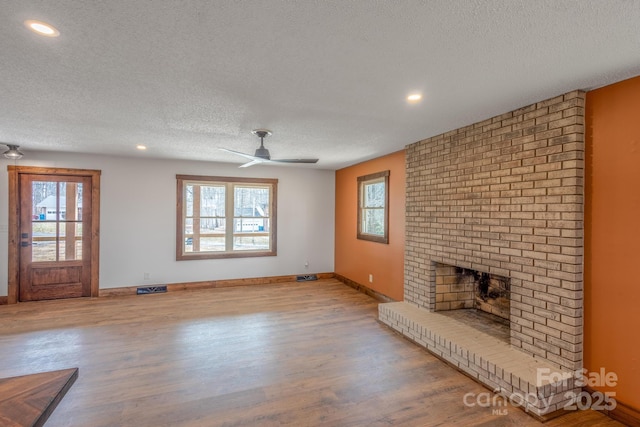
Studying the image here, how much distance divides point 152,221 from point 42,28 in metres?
4.51

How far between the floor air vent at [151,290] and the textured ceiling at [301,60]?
125 inches

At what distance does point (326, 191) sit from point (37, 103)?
5.02m

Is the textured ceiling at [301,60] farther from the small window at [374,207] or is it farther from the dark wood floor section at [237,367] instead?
the dark wood floor section at [237,367]

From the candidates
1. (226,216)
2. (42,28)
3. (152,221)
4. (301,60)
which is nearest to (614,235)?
(301,60)

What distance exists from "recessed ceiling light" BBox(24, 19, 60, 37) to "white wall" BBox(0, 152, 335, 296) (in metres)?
4.01

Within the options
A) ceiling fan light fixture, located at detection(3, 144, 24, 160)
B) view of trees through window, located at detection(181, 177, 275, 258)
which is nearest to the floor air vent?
view of trees through window, located at detection(181, 177, 275, 258)

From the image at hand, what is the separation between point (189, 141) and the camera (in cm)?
424

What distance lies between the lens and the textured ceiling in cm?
150

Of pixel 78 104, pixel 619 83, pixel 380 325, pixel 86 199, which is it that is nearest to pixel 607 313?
pixel 619 83

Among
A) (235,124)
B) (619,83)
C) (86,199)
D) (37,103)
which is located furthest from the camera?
(86,199)

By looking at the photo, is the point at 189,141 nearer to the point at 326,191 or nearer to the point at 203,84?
the point at 203,84

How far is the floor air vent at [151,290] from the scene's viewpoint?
5.56 m

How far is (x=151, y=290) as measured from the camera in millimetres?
5629

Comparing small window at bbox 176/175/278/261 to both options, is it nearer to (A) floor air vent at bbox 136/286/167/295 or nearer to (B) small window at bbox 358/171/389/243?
(A) floor air vent at bbox 136/286/167/295
